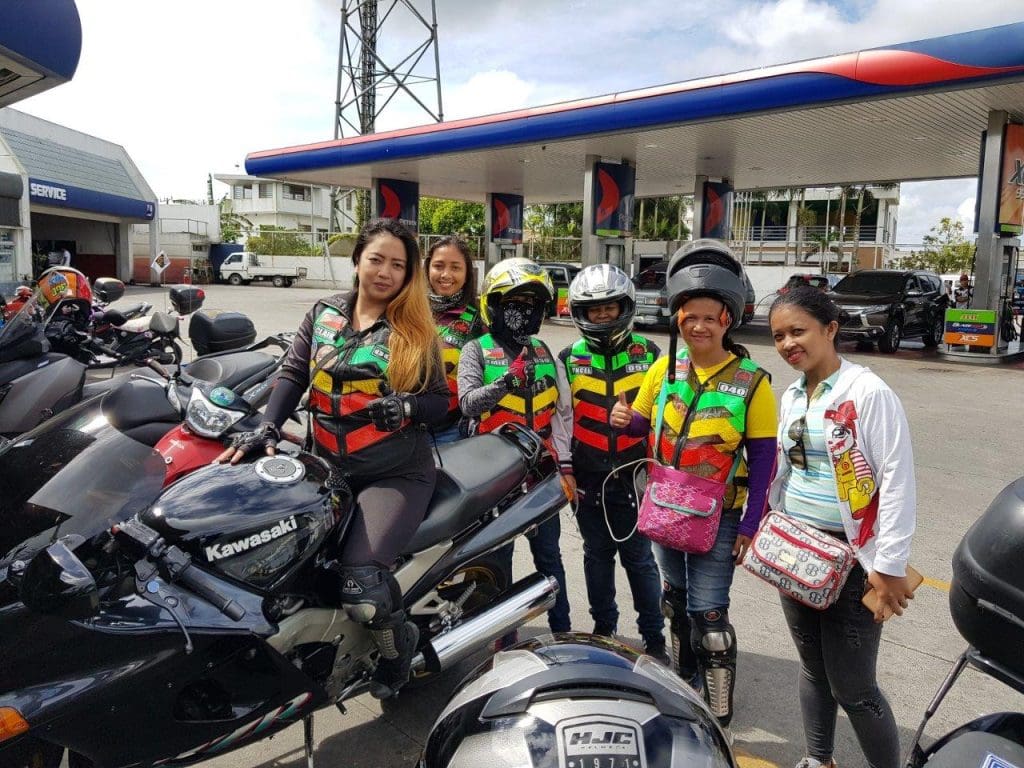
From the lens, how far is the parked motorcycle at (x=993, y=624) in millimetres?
1497

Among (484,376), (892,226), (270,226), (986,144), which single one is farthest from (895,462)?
(270,226)

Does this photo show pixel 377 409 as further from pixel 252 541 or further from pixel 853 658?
pixel 853 658

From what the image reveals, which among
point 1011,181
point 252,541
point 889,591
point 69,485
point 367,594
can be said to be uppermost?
point 1011,181

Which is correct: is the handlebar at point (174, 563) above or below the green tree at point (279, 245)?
below

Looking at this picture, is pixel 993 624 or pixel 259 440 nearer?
pixel 993 624

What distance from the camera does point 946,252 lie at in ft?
172

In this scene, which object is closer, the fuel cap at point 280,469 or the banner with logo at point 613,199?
the fuel cap at point 280,469

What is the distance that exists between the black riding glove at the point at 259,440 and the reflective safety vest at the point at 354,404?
0.62ft

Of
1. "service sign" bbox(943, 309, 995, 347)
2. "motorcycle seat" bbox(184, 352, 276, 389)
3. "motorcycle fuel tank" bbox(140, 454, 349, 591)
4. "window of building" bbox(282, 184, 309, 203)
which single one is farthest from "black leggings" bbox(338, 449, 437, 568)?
"window of building" bbox(282, 184, 309, 203)

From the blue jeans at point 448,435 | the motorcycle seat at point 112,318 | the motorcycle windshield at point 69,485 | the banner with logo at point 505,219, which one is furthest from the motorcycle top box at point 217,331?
the banner with logo at point 505,219

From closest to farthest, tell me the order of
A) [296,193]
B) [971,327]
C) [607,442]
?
[607,442]
[971,327]
[296,193]

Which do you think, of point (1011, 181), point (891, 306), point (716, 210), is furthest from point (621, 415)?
point (716, 210)

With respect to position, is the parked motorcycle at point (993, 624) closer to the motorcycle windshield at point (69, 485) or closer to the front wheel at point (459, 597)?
the front wheel at point (459, 597)

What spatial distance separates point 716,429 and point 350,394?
131 centimetres
